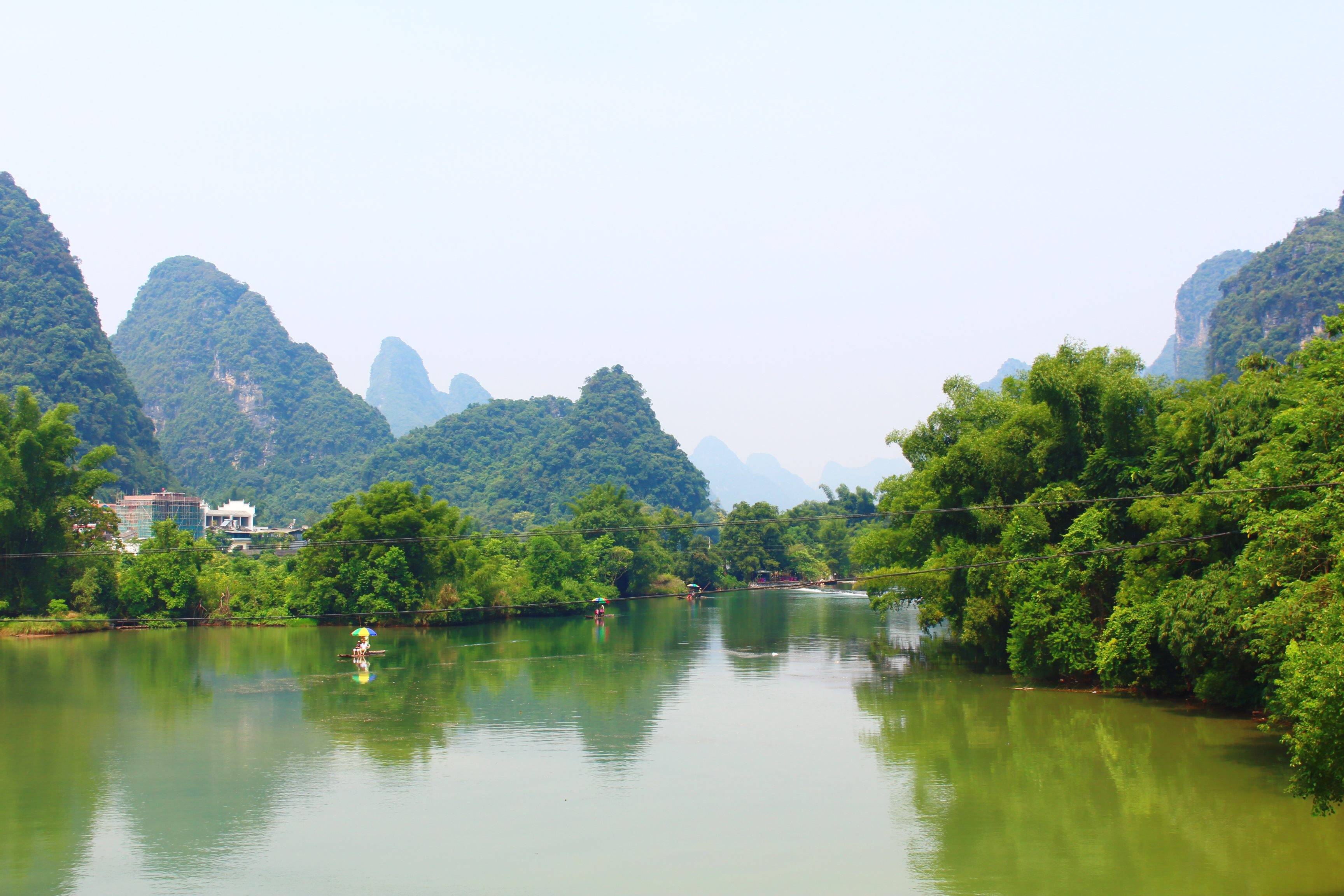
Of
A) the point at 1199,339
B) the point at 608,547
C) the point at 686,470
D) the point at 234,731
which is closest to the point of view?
the point at 234,731

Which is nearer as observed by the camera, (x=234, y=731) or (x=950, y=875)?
(x=950, y=875)

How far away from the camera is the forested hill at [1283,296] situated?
237 ft

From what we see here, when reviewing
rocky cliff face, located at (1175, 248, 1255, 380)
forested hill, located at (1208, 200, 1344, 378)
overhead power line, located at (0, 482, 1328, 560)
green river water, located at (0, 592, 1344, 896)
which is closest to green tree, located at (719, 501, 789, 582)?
overhead power line, located at (0, 482, 1328, 560)

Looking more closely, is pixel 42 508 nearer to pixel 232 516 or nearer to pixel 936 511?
pixel 936 511

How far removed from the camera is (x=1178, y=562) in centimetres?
1747

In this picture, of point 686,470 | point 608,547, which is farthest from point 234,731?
point 686,470

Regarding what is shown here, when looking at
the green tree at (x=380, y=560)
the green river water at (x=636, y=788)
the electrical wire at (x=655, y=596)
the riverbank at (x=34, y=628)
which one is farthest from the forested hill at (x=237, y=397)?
the green river water at (x=636, y=788)

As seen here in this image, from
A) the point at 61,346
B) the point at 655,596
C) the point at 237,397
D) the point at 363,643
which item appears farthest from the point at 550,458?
the point at 655,596

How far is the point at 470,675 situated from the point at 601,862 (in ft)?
49.2

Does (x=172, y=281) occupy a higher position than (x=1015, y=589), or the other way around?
(x=172, y=281)

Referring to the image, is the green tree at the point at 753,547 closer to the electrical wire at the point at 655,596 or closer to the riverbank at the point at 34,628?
the electrical wire at the point at 655,596

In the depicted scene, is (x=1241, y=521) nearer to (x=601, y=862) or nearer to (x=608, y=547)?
(x=601, y=862)

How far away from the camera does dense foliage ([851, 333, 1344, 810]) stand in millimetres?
12555

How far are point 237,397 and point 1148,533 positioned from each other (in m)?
115
